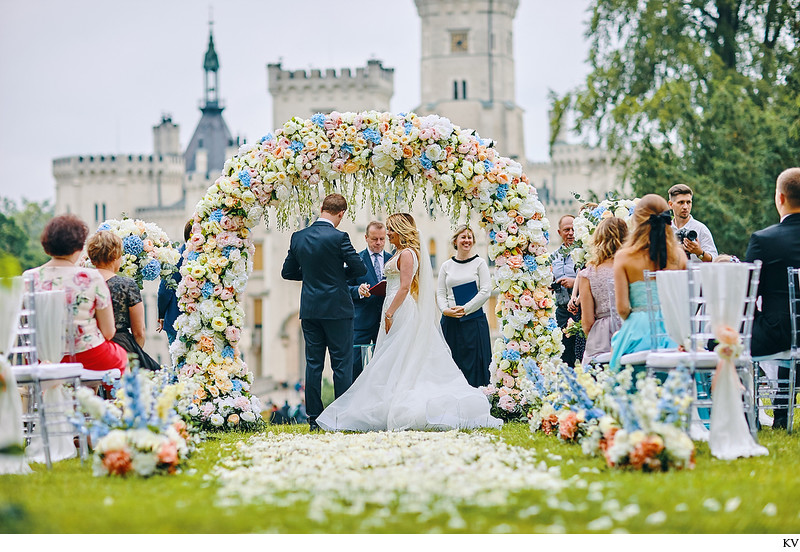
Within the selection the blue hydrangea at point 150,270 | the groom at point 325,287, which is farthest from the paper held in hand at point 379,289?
the blue hydrangea at point 150,270

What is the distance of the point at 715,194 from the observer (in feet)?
68.6

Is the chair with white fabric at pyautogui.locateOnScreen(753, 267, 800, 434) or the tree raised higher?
the tree

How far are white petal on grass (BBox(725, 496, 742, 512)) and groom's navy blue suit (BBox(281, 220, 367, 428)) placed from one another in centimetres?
486

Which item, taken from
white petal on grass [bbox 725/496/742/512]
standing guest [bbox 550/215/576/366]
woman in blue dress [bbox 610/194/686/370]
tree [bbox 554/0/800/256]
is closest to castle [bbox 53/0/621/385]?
tree [bbox 554/0/800/256]

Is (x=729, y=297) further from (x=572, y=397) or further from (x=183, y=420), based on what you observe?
(x=183, y=420)

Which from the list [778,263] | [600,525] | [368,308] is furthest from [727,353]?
[368,308]

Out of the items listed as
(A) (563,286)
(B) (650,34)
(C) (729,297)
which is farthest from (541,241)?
(B) (650,34)

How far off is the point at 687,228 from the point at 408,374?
2657 millimetres

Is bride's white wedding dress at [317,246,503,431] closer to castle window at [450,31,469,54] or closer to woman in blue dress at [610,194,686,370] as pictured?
woman in blue dress at [610,194,686,370]

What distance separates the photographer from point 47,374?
282 inches

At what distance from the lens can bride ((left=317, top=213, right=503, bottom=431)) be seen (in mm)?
9508

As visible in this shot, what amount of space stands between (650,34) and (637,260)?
17422mm

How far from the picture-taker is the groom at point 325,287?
31.9ft

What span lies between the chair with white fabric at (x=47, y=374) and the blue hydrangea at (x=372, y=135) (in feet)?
12.2
